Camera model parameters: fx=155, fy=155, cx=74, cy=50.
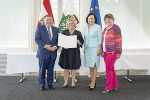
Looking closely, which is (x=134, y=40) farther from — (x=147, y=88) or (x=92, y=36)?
(x=92, y=36)

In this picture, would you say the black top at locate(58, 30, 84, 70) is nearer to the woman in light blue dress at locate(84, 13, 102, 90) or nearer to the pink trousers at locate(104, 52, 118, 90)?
the woman in light blue dress at locate(84, 13, 102, 90)

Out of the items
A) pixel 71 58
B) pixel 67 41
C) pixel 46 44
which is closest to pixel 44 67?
pixel 46 44

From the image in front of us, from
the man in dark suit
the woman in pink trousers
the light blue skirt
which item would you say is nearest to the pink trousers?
the woman in pink trousers

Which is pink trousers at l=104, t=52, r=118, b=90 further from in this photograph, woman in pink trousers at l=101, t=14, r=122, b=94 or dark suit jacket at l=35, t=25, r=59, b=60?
dark suit jacket at l=35, t=25, r=59, b=60

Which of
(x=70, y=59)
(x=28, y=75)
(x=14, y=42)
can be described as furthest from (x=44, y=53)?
(x=14, y=42)

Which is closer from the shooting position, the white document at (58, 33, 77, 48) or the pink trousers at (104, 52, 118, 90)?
the pink trousers at (104, 52, 118, 90)

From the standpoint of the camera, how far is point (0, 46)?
4680 millimetres

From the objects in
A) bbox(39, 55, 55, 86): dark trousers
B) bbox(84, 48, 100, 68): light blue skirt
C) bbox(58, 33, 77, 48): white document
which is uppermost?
bbox(58, 33, 77, 48): white document

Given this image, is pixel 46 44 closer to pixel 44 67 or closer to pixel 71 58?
pixel 44 67

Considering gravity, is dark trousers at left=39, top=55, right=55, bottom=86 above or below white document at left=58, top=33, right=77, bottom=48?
below

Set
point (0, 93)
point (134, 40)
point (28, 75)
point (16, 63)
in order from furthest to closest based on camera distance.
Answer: point (134, 40)
point (28, 75)
point (16, 63)
point (0, 93)

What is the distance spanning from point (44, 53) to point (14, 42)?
87.3 inches

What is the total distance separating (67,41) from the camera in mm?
2967

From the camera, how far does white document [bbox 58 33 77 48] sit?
9.68 ft
